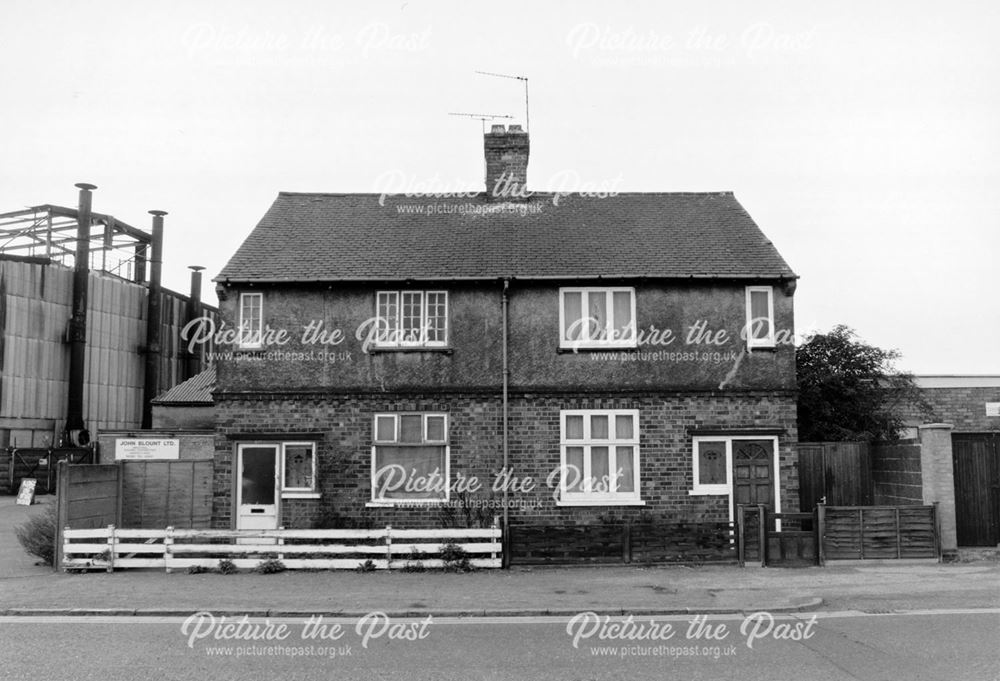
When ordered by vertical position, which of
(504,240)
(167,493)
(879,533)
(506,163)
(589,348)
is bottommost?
(879,533)

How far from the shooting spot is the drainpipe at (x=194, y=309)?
4838 centimetres

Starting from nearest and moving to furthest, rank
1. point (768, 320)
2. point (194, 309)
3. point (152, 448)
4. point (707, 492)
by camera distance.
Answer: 1. point (707, 492)
2. point (768, 320)
3. point (152, 448)
4. point (194, 309)

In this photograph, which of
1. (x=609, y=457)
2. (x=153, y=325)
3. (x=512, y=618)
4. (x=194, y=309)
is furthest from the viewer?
(x=194, y=309)

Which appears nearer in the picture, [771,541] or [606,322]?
[771,541]

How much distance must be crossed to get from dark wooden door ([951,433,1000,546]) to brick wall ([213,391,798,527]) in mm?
Answer: 3095

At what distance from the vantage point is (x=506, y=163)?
22.2 metres

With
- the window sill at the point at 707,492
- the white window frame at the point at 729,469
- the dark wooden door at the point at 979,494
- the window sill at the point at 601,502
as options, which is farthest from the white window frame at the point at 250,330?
the dark wooden door at the point at 979,494

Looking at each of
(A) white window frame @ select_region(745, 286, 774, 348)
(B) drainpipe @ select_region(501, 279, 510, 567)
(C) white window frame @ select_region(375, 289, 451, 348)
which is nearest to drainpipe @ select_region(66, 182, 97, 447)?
(C) white window frame @ select_region(375, 289, 451, 348)

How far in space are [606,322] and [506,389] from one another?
8.45ft

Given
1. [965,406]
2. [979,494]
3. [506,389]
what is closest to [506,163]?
[506,389]

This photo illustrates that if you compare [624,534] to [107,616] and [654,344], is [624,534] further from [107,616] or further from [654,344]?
[107,616]

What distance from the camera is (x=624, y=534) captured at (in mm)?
17000

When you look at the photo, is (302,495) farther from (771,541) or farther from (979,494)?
(979,494)

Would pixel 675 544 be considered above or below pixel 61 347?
below
